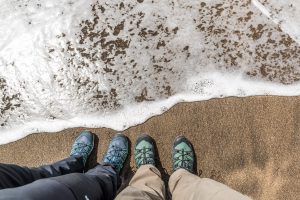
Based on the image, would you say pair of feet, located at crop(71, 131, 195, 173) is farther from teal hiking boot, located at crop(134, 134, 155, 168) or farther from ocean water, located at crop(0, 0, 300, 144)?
ocean water, located at crop(0, 0, 300, 144)

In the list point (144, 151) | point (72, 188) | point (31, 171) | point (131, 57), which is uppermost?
point (131, 57)

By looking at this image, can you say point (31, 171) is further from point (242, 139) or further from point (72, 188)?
point (242, 139)

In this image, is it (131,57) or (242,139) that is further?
(131,57)

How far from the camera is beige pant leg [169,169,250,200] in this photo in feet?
7.49

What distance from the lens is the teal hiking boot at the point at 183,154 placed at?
2789mm

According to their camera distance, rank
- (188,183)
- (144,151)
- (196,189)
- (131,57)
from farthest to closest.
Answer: (131,57) → (144,151) → (188,183) → (196,189)

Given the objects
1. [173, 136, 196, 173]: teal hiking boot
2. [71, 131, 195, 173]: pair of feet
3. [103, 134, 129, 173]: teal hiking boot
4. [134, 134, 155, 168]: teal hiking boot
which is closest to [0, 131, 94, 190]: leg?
[71, 131, 195, 173]: pair of feet

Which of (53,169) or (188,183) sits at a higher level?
(53,169)

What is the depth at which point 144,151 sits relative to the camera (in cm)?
282

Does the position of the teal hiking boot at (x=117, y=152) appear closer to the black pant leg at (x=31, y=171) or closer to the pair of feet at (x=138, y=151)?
the pair of feet at (x=138, y=151)

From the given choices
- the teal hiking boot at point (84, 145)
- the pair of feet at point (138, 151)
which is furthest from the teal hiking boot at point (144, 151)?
the teal hiking boot at point (84, 145)

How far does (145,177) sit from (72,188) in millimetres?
787

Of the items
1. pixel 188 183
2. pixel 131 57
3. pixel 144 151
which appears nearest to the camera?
pixel 188 183

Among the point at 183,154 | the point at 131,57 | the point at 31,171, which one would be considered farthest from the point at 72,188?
the point at 131,57
